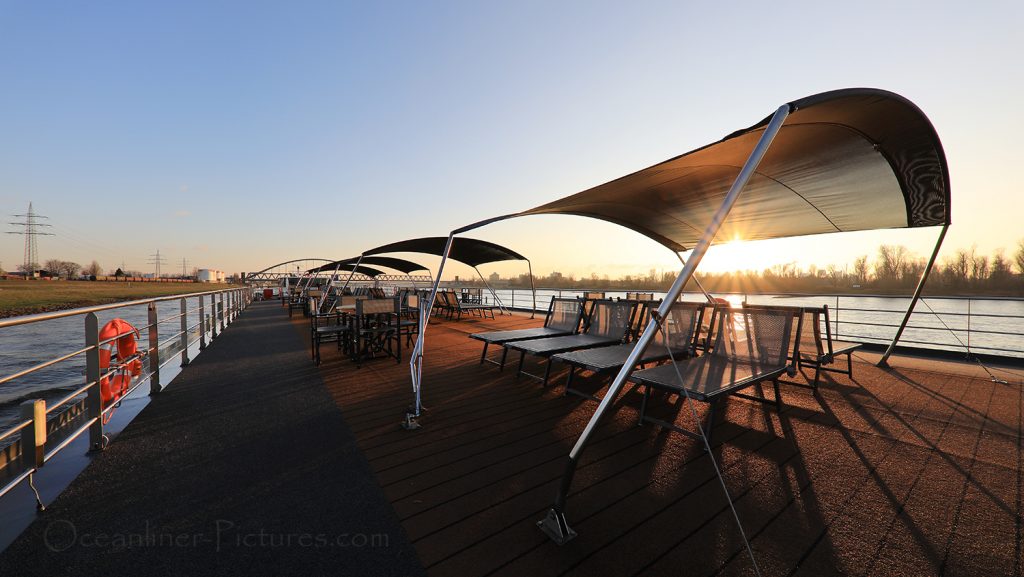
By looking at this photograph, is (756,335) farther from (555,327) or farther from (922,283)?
(922,283)

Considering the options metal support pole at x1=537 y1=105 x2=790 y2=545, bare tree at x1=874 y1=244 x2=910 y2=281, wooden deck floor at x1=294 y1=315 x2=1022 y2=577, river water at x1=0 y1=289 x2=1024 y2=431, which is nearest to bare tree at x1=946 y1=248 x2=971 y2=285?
bare tree at x1=874 y1=244 x2=910 y2=281

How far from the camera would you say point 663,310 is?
1.61 meters

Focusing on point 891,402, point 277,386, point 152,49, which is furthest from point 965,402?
point 152,49

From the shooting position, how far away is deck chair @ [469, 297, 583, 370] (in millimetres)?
5147

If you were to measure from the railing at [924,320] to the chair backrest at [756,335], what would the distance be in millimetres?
518

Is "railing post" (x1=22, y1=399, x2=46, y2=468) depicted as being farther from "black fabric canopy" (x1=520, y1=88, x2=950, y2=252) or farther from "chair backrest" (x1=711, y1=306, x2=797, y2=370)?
"chair backrest" (x1=711, y1=306, x2=797, y2=370)

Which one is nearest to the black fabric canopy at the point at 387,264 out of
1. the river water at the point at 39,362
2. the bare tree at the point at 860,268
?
the river water at the point at 39,362

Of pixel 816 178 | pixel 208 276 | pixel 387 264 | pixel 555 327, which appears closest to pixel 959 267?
pixel 816 178

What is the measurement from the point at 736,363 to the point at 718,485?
187 centimetres

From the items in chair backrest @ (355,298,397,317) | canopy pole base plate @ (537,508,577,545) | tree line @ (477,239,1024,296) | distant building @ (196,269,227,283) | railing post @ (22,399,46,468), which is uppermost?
distant building @ (196,269,227,283)

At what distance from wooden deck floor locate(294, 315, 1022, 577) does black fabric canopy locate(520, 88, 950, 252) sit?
74.8 inches

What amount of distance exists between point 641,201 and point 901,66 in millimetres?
3748

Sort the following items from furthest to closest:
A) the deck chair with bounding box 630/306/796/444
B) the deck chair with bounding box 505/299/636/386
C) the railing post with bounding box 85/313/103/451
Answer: the deck chair with bounding box 505/299/636/386
the deck chair with bounding box 630/306/796/444
the railing post with bounding box 85/313/103/451

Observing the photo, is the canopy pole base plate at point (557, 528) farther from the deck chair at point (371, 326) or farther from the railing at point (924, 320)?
the deck chair at point (371, 326)
